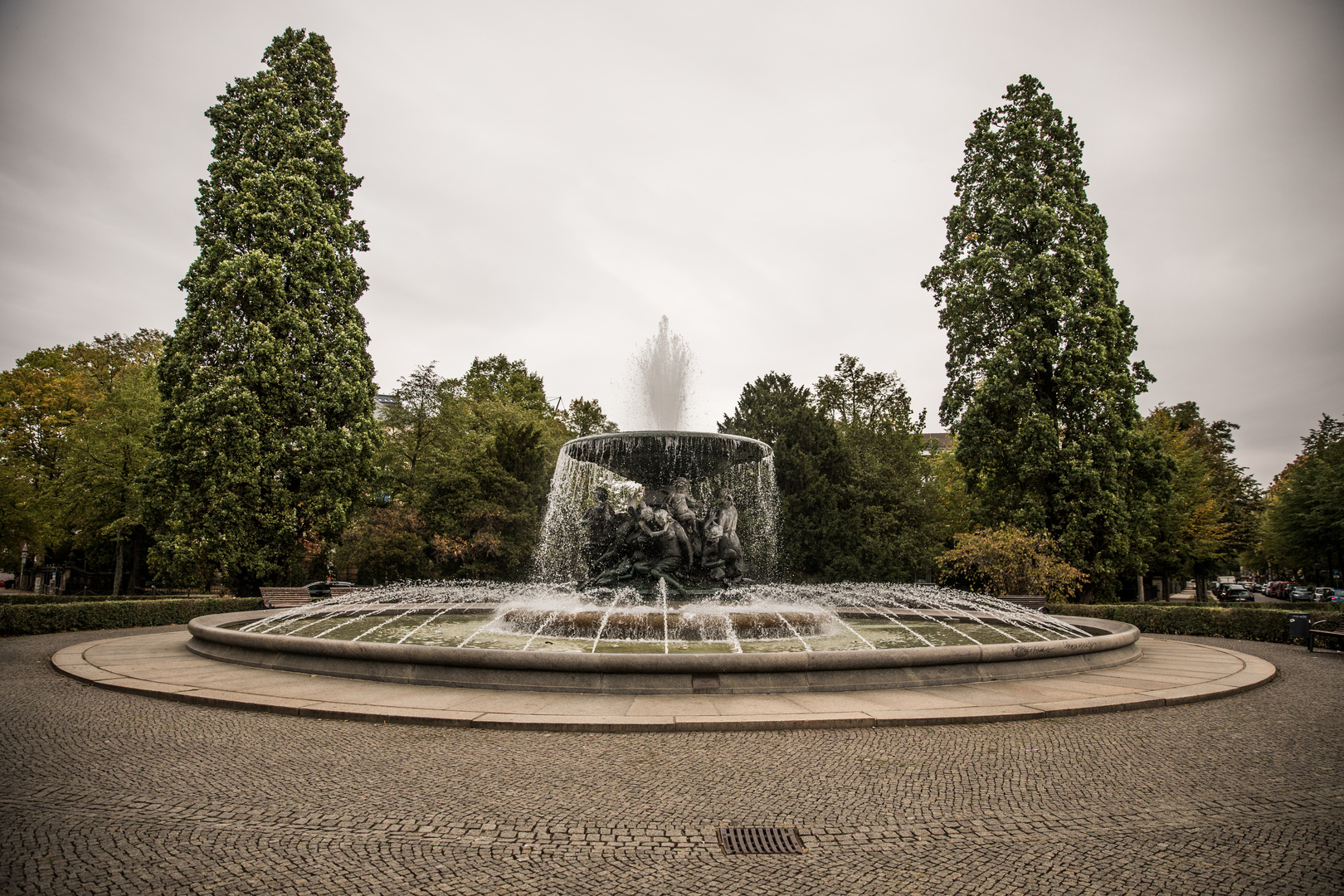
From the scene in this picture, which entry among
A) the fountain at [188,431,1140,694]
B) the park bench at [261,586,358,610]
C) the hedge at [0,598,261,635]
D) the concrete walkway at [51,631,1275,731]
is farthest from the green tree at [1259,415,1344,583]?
the hedge at [0,598,261,635]

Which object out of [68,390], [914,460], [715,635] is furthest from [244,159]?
[914,460]

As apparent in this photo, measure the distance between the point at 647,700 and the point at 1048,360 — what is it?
24.5m

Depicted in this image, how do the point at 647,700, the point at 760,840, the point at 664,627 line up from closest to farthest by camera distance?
the point at 760,840 → the point at 647,700 → the point at 664,627

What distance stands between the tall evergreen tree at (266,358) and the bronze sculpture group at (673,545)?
14138mm

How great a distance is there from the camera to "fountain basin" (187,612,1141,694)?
8586 mm

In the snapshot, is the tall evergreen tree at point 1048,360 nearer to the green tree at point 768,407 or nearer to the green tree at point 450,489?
the green tree at point 768,407

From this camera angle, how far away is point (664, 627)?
12.1 meters

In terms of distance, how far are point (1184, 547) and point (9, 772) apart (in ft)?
140

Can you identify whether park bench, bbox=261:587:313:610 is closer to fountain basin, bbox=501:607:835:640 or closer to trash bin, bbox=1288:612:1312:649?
fountain basin, bbox=501:607:835:640

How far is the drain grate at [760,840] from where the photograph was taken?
4.39 meters

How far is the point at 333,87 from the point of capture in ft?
93.7

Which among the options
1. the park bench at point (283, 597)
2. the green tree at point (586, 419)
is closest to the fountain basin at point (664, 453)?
the park bench at point (283, 597)

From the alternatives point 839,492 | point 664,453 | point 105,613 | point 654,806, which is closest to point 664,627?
point 664,453

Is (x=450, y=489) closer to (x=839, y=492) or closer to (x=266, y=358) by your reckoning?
(x=266, y=358)
